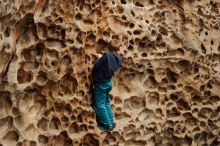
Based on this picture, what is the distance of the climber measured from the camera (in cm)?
412

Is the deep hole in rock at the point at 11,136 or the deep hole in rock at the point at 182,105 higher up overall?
the deep hole in rock at the point at 182,105

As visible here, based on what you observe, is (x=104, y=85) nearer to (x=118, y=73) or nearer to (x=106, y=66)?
(x=106, y=66)

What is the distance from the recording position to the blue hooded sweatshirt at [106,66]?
4102 mm

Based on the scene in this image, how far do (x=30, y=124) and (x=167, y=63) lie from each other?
59.2 inches

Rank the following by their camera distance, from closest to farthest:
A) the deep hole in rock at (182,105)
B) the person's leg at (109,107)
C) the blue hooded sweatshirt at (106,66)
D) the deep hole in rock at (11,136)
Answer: the deep hole in rock at (11,136) → the blue hooded sweatshirt at (106,66) → the person's leg at (109,107) → the deep hole in rock at (182,105)

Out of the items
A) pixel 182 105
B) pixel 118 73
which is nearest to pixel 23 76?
pixel 118 73

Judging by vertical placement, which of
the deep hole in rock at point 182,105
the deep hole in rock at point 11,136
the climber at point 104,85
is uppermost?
the climber at point 104,85

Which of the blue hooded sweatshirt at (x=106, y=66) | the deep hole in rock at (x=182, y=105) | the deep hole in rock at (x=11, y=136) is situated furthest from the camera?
the deep hole in rock at (x=182, y=105)

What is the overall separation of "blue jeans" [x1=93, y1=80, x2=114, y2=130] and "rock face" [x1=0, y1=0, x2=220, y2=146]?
5.2 inches

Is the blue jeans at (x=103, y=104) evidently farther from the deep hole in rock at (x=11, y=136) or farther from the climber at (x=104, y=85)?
the deep hole in rock at (x=11, y=136)

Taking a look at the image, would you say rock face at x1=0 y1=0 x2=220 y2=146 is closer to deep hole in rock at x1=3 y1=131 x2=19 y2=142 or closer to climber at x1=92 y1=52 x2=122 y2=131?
deep hole in rock at x1=3 y1=131 x2=19 y2=142

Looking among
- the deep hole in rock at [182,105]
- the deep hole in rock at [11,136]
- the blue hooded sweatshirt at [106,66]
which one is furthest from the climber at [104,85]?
the deep hole in rock at [182,105]

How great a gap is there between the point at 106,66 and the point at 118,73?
522mm

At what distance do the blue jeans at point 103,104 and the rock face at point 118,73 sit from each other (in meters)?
0.13
